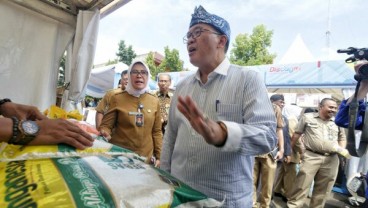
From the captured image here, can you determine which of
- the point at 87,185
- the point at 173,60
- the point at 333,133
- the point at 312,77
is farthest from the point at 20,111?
the point at 173,60

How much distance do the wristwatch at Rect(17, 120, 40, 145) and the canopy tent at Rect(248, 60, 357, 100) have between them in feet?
20.0

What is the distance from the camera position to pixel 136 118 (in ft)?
9.80

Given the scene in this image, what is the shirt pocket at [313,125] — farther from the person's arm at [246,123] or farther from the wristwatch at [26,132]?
the wristwatch at [26,132]

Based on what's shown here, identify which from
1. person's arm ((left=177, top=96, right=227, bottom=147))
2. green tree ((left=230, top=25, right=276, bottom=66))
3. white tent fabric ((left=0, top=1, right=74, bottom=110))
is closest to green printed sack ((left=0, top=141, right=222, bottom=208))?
person's arm ((left=177, top=96, right=227, bottom=147))

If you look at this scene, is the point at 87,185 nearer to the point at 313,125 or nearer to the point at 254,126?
the point at 254,126

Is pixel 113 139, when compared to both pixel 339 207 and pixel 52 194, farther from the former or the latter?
pixel 339 207

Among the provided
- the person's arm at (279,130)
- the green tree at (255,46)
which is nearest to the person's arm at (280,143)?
the person's arm at (279,130)

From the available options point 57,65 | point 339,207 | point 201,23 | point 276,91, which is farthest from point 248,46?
point 201,23

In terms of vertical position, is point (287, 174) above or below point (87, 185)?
below

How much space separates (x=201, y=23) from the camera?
62.6 inches

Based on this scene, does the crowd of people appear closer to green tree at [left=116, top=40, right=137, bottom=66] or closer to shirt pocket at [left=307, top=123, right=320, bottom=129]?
shirt pocket at [left=307, top=123, right=320, bottom=129]

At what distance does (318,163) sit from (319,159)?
0.24ft

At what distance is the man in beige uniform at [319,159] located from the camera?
4809 millimetres

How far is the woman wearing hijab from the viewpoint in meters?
2.93
